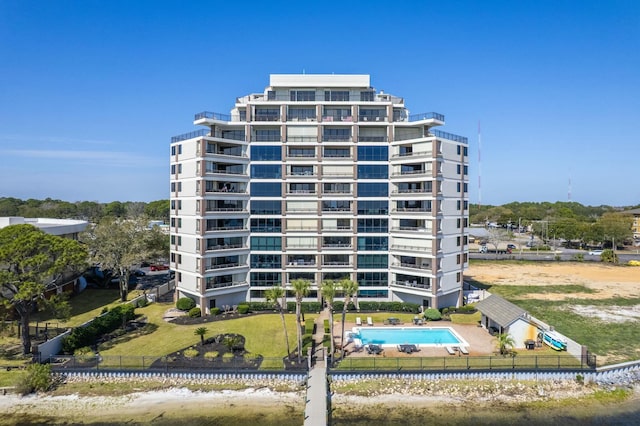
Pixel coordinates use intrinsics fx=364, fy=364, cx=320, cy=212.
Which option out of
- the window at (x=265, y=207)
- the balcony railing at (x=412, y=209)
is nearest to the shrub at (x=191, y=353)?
the window at (x=265, y=207)

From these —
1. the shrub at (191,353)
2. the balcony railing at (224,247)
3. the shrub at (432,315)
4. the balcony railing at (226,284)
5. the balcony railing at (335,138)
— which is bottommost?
the shrub at (191,353)

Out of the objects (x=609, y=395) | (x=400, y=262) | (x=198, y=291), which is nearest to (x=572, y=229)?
(x=400, y=262)

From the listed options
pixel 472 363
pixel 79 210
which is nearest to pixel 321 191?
pixel 472 363

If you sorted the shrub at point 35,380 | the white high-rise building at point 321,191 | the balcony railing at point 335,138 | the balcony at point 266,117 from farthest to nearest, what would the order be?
1. the balcony railing at point 335,138
2. the balcony at point 266,117
3. the white high-rise building at point 321,191
4. the shrub at point 35,380

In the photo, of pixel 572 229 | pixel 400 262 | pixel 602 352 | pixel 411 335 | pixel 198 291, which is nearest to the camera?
pixel 602 352

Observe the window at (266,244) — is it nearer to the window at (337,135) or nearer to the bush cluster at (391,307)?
the bush cluster at (391,307)

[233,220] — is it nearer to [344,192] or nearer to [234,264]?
[234,264]

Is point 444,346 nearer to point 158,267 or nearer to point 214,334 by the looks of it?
point 214,334
